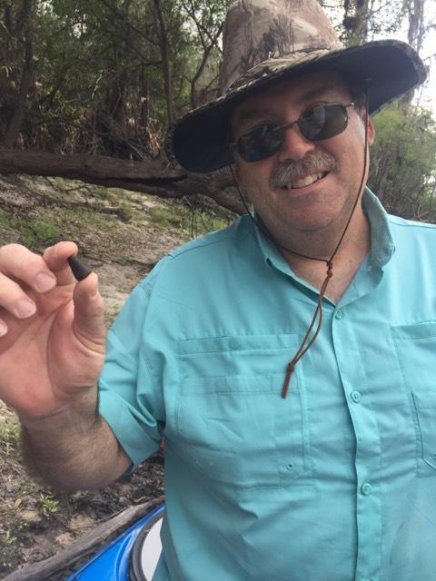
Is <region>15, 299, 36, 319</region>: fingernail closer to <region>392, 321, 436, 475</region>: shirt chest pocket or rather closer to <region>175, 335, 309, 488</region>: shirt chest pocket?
<region>175, 335, 309, 488</region>: shirt chest pocket

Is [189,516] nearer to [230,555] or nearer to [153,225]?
[230,555]

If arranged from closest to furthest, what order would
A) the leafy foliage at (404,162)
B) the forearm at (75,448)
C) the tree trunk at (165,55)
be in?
the forearm at (75,448) < the tree trunk at (165,55) < the leafy foliage at (404,162)

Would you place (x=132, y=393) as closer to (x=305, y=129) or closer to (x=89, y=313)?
(x=89, y=313)

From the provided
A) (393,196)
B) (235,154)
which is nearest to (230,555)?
(235,154)

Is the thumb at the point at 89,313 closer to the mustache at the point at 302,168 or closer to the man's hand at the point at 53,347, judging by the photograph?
the man's hand at the point at 53,347

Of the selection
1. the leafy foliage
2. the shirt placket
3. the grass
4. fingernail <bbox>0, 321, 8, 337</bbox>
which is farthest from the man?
the leafy foliage

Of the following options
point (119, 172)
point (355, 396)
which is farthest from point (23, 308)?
point (119, 172)

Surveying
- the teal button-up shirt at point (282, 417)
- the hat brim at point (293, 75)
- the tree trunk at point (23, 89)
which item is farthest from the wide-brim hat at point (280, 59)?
the tree trunk at point (23, 89)

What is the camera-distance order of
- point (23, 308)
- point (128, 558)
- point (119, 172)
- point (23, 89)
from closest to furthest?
point (23, 308), point (128, 558), point (119, 172), point (23, 89)
